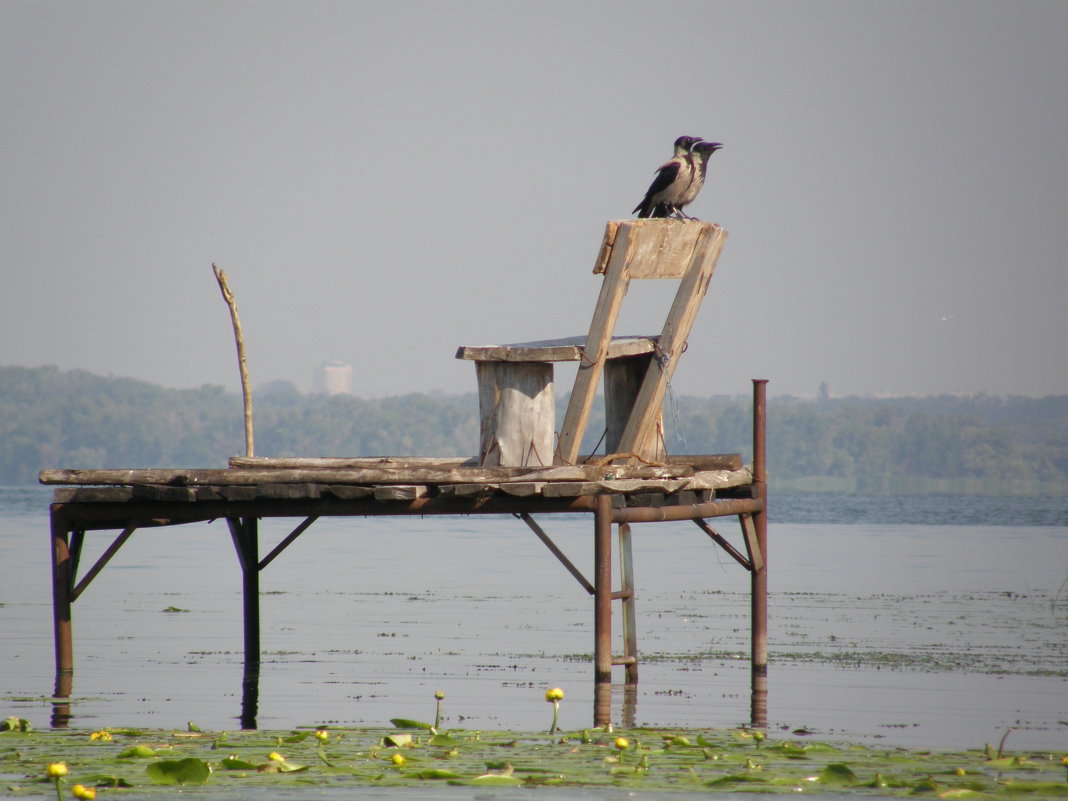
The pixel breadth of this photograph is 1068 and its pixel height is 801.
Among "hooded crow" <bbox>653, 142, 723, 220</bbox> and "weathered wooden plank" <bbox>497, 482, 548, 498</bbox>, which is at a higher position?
"hooded crow" <bbox>653, 142, 723, 220</bbox>

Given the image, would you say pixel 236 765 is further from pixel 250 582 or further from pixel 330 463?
pixel 250 582

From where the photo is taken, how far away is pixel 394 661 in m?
18.4

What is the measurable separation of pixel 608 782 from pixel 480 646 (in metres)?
11.1

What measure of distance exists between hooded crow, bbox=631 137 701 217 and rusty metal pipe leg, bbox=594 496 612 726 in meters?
2.98

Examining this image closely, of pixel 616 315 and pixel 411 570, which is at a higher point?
pixel 616 315

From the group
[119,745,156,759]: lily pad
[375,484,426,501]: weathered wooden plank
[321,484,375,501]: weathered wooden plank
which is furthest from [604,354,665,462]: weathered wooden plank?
[119,745,156,759]: lily pad

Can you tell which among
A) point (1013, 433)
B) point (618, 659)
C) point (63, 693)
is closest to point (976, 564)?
point (618, 659)

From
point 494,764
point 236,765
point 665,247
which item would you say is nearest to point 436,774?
point 494,764

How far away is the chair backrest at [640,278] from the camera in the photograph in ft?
45.9

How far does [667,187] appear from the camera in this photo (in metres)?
14.8

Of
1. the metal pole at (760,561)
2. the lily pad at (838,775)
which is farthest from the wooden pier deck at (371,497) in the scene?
the lily pad at (838,775)

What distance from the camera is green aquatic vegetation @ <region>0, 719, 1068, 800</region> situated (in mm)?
9289

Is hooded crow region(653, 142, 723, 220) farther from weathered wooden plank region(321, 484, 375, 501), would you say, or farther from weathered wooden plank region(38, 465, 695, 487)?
weathered wooden plank region(321, 484, 375, 501)

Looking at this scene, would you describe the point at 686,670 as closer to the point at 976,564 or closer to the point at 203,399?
the point at 976,564
